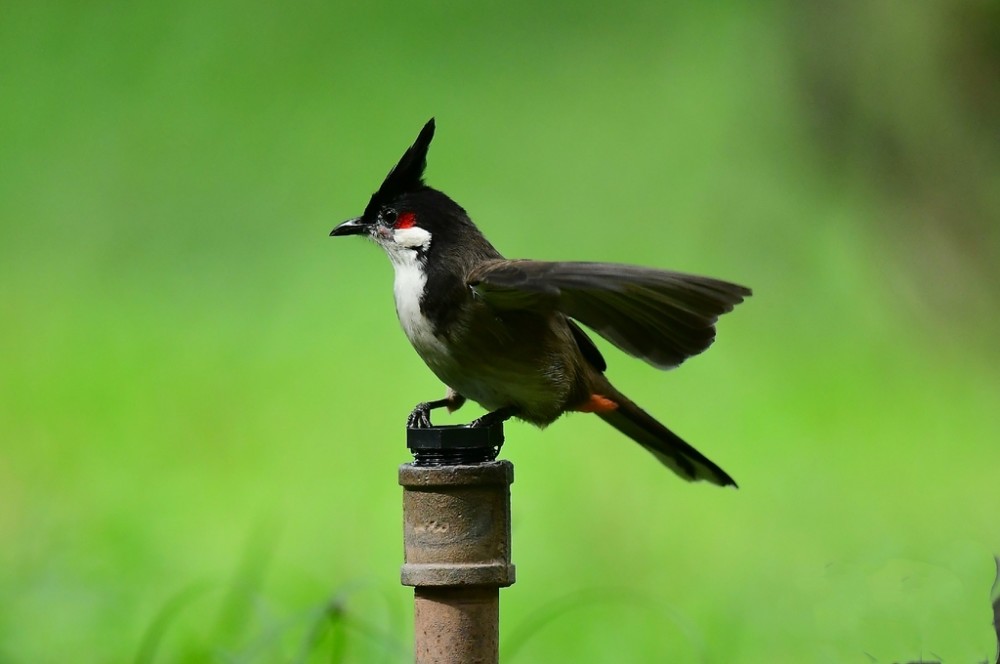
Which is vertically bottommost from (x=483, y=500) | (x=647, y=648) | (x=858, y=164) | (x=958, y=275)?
(x=647, y=648)

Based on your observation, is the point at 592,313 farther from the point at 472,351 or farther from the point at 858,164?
the point at 858,164

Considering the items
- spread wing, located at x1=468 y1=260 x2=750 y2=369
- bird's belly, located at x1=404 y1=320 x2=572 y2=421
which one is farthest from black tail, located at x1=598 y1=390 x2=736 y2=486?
spread wing, located at x1=468 y1=260 x2=750 y2=369

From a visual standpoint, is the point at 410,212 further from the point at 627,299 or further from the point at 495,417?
the point at 627,299

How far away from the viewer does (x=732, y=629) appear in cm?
322

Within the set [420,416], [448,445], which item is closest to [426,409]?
[420,416]

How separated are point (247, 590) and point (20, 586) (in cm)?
76

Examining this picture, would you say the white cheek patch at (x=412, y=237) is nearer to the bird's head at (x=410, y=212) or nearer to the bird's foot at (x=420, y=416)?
the bird's head at (x=410, y=212)

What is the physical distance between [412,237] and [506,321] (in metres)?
0.27

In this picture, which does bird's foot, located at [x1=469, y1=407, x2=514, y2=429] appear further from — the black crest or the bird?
the black crest

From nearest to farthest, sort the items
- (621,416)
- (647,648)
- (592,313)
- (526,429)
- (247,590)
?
(592,313)
(621,416)
(247,590)
(647,648)
(526,429)

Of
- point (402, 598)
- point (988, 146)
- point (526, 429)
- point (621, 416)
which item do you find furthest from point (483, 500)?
point (988, 146)

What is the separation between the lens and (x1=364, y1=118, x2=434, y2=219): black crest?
2.30 metres

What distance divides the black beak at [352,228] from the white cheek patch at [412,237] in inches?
3.2

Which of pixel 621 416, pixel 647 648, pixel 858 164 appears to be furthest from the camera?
pixel 858 164
